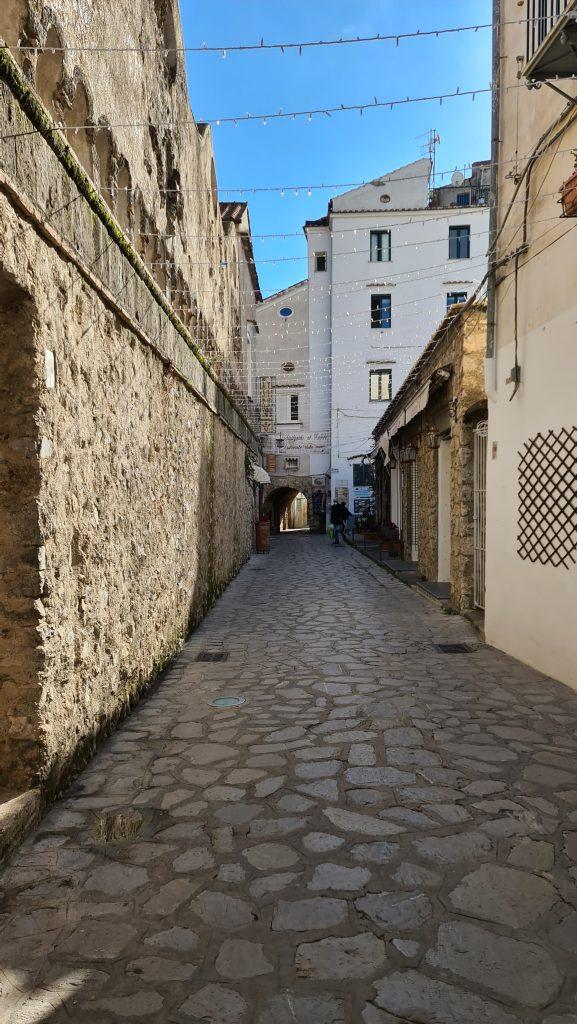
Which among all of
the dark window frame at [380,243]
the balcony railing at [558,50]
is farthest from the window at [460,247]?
the balcony railing at [558,50]

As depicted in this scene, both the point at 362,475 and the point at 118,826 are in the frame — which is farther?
the point at 362,475

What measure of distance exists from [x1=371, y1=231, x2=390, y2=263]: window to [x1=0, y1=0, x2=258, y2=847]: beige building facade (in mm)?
21217

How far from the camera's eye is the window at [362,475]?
89.8 ft

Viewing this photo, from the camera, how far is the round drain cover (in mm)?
5039

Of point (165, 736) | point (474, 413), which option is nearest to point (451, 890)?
point (165, 736)

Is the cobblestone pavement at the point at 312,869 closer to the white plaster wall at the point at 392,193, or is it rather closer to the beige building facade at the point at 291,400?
the beige building facade at the point at 291,400

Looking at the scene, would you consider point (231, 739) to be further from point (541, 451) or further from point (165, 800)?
point (541, 451)

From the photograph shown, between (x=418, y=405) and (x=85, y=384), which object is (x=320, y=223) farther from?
(x=85, y=384)

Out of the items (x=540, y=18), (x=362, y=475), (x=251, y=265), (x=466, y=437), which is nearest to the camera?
(x=540, y=18)

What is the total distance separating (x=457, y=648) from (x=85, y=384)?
15.9ft

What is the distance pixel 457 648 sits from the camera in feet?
22.5

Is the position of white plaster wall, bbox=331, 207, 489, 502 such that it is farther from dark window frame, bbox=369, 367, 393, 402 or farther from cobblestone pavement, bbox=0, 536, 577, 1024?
cobblestone pavement, bbox=0, 536, 577, 1024

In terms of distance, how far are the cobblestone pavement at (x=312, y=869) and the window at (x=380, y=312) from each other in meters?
23.9

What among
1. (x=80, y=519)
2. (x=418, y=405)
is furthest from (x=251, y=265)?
(x=80, y=519)
